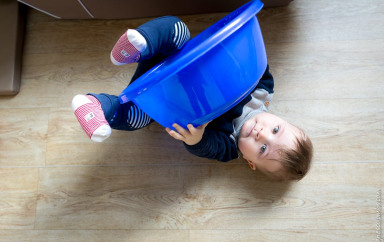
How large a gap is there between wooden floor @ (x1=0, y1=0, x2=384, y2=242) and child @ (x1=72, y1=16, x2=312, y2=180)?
0.33ft

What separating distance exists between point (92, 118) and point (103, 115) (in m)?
0.03

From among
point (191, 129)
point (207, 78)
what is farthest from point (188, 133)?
point (207, 78)

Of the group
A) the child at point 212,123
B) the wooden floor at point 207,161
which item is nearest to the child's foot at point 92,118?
the child at point 212,123

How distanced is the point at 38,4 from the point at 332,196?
94 cm

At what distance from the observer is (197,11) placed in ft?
3.06

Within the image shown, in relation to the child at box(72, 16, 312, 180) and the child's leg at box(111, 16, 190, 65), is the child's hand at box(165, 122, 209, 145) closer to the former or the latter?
the child at box(72, 16, 312, 180)

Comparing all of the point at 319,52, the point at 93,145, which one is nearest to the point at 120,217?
the point at 93,145

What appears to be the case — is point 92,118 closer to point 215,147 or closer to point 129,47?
point 129,47

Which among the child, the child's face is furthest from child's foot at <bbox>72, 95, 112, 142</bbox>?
the child's face

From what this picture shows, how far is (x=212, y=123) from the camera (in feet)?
2.75

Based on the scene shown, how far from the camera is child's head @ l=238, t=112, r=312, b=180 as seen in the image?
75 centimetres

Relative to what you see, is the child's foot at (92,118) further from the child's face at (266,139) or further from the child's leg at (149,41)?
the child's face at (266,139)

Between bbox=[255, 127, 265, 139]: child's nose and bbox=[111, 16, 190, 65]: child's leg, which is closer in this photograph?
bbox=[111, 16, 190, 65]: child's leg

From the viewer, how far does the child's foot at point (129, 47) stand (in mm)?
645
